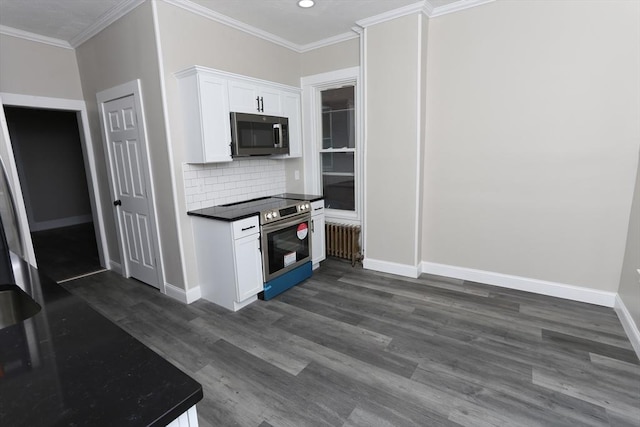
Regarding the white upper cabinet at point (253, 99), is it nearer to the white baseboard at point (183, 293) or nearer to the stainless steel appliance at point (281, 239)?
the stainless steel appliance at point (281, 239)

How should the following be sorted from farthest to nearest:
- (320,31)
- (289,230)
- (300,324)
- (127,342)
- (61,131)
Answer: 1. (61,131)
2. (320,31)
3. (289,230)
4. (300,324)
5. (127,342)

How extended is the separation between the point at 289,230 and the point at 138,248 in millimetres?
1834

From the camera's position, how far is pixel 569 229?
3021 mm

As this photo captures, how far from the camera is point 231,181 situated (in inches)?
146

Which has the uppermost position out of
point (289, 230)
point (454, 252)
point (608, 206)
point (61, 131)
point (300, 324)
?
point (61, 131)

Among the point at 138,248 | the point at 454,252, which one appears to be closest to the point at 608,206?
the point at 454,252

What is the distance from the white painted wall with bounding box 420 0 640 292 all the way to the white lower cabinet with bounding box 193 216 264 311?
2152 mm

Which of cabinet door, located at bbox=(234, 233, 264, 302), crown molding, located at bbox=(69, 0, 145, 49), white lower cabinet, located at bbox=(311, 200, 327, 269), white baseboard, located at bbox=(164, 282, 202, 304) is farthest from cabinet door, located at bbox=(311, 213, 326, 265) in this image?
crown molding, located at bbox=(69, 0, 145, 49)

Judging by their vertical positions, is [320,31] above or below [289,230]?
above

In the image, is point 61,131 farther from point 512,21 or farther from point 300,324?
point 512,21

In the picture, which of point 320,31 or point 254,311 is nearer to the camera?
point 254,311

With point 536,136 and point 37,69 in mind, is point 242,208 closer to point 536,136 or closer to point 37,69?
point 37,69

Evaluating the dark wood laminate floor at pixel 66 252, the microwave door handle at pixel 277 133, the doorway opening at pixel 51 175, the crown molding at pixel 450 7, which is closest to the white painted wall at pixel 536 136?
the crown molding at pixel 450 7

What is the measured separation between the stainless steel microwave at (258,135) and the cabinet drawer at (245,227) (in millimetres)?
733
